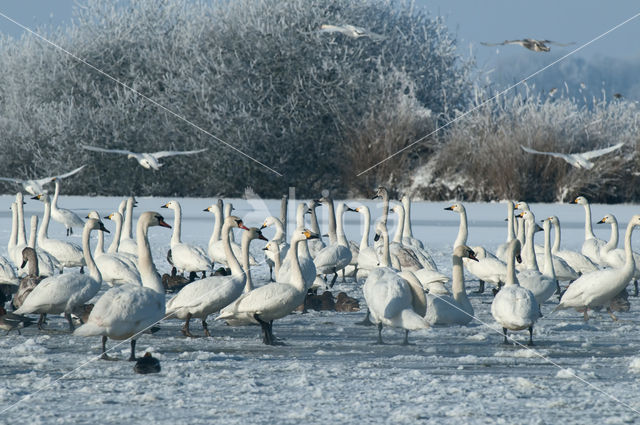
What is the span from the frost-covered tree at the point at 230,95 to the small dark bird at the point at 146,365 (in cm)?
2294

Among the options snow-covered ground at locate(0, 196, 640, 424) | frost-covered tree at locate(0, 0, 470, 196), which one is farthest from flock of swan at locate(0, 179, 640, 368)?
frost-covered tree at locate(0, 0, 470, 196)

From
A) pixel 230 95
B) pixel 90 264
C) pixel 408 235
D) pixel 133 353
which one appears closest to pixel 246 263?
pixel 90 264

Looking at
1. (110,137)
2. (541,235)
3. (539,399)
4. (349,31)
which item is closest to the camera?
(539,399)

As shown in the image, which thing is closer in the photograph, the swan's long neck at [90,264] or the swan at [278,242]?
the swan's long neck at [90,264]

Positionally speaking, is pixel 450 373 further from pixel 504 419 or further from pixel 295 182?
pixel 295 182

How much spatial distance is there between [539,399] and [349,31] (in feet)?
40.0

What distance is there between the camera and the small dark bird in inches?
242

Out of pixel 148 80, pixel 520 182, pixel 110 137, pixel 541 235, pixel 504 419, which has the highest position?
pixel 148 80

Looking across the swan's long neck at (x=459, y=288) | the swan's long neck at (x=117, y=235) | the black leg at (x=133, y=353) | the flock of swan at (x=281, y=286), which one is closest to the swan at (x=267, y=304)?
the flock of swan at (x=281, y=286)

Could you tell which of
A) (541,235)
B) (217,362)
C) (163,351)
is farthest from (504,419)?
(541,235)

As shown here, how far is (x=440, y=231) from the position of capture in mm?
19234

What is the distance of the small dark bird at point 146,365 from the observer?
242 inches

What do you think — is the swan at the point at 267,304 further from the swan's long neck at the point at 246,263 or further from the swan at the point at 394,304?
the swan's long neck at the point at 246,263

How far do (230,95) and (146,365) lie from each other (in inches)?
959
